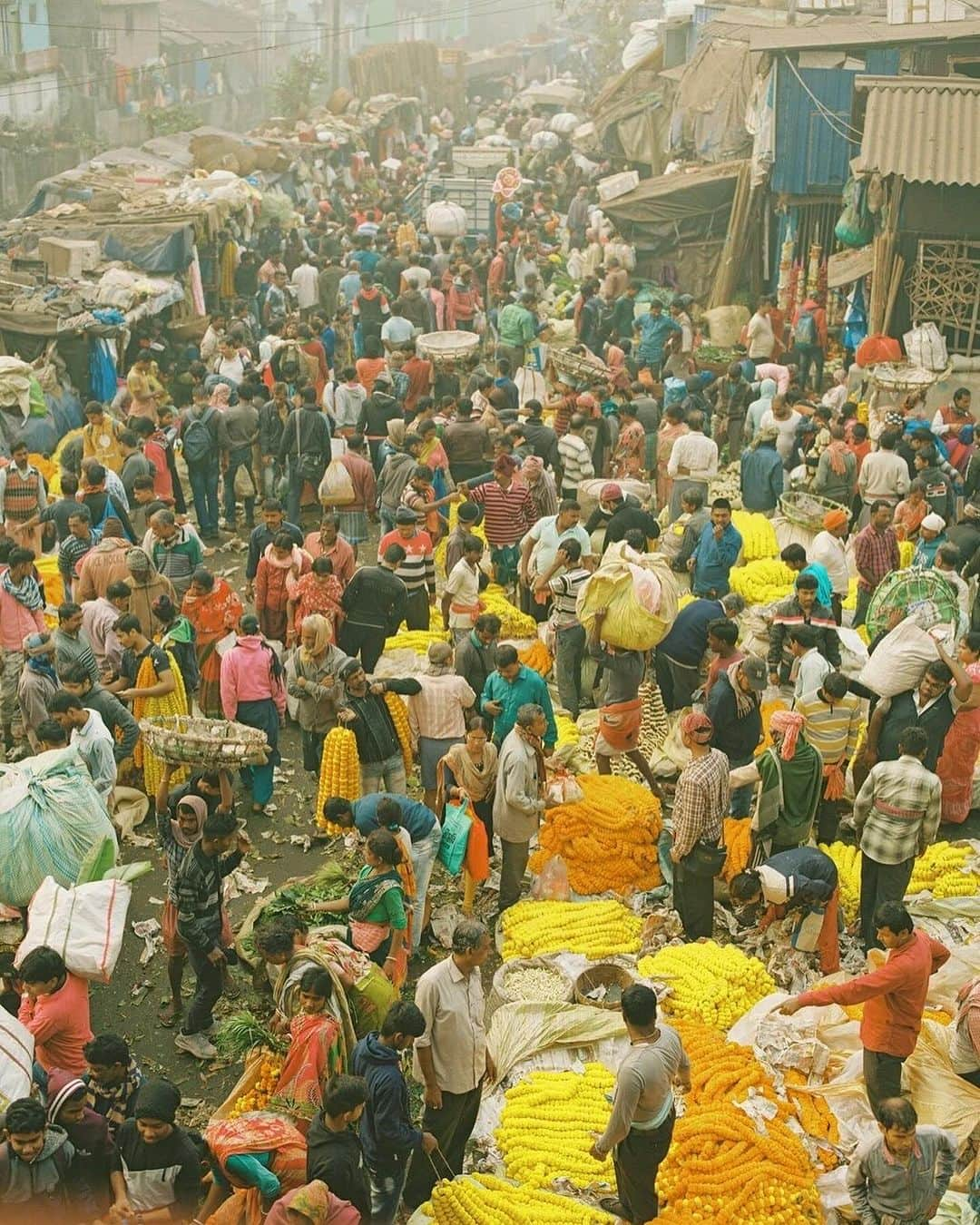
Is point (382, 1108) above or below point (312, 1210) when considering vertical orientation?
below

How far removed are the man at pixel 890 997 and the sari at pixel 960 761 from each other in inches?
114

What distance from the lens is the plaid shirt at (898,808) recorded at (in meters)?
7.82

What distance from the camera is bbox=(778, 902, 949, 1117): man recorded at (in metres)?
6.49

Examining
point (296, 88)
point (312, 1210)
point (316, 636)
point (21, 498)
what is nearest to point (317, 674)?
point (316, 636)

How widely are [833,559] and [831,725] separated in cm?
258

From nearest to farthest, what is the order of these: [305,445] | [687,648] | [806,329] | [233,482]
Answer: [687,648]
[305,445]
[233,482]
[806,329]

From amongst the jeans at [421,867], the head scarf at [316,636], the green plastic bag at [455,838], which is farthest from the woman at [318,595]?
the jeans at [421,867]

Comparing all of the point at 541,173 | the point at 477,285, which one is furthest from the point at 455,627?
the point at 541,173

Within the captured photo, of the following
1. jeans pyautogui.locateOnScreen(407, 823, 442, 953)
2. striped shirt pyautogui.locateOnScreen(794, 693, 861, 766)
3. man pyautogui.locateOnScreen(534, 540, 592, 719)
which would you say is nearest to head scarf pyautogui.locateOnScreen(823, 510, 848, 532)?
man pyautogui.locateOnScreen(534, 540, 592, 719)

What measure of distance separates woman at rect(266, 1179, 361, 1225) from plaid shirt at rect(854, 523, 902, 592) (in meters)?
7.53

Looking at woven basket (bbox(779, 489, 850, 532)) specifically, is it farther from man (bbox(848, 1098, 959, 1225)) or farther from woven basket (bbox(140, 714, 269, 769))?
man (bbox(848, 1098, 959, 1225))

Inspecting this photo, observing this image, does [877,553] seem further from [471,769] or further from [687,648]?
[471,769]

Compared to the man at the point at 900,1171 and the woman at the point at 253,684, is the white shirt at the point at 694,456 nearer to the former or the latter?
the woman at the point at 253,684

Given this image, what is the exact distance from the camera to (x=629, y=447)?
44.4 feet
